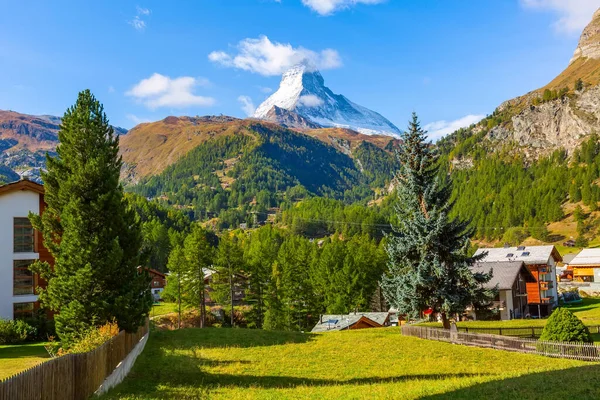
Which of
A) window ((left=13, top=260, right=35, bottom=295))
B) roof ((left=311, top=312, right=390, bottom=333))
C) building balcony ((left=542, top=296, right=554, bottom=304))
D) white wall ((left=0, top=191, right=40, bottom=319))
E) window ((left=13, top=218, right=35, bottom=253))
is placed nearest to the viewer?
white wall ((left=0, top=191, right=40, bottom=319))

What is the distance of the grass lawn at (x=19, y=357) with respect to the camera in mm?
23078

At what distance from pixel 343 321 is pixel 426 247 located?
96.3 feet

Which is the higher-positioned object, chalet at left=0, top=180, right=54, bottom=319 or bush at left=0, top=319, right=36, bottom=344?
chalet at left=0, top=180, right=54, bottom=319

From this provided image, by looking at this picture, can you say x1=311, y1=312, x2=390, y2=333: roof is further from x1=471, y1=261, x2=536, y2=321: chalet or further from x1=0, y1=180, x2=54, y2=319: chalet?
x1=0, y1=180, x2=54, y2=319: chalet

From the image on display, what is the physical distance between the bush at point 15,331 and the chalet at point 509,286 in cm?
4930

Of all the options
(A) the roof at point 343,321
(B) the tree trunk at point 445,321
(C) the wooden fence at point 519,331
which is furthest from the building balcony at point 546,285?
(B) the tree trunk at point 445,321

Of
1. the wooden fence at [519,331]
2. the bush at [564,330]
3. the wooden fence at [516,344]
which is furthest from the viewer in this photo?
the wooden fence at [519,331]

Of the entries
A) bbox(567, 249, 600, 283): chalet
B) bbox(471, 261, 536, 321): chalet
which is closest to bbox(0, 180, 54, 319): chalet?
bbox(471, 261, 536, 321): chalet

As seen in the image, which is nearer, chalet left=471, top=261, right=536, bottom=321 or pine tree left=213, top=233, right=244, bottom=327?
chalet left=471, top=261, right=536, bottom=321

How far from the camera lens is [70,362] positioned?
1434 cm

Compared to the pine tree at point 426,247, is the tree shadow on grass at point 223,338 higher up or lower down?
lower down

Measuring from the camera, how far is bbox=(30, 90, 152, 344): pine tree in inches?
940

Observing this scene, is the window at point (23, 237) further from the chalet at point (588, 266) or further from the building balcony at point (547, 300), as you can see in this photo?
the chalet at point (588, 266)

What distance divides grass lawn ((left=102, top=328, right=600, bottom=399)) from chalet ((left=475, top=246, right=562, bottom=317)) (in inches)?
1674
